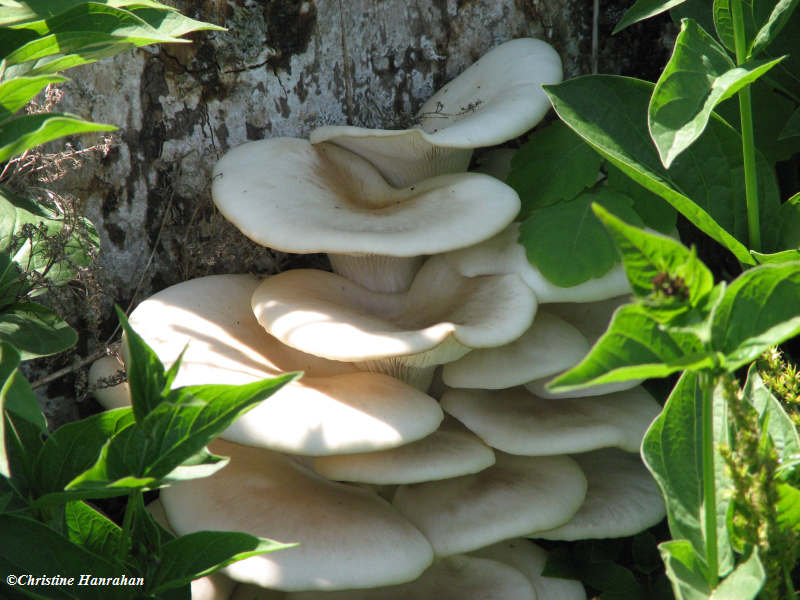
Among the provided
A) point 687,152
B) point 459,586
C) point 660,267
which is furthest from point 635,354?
point 459,586

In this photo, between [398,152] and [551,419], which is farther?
[398,152]

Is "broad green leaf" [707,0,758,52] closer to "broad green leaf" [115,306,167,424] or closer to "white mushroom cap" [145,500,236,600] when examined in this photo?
"broad green leaf" [115,306,167,424]

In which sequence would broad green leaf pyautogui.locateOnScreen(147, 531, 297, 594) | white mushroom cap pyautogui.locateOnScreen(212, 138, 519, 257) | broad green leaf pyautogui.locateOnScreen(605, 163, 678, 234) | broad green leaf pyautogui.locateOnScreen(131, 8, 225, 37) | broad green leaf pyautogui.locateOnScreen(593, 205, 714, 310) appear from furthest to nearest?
broad green leaf pyautogui.locateOnScreen(605, 163, 678, 234) → white mushroom cap pyautogui.locateOnScreen(212, 138, 519, 257) → broad green leaf pyautogui.locateOnScreen(131, 8, 225, 37) → broad green leaf pyautogui.locateOnScreen(147, 531, 297, 594) → broad green leaf pyautogui.locateOnScreen(593, 205, 714, 310)

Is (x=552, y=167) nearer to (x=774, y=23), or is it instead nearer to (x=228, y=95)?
(x=774, y=23)

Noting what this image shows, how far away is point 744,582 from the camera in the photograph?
5.35 feet

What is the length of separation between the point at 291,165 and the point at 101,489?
1271mm

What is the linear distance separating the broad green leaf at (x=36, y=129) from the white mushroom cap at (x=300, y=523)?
1.11m

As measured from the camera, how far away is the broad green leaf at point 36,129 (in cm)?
149

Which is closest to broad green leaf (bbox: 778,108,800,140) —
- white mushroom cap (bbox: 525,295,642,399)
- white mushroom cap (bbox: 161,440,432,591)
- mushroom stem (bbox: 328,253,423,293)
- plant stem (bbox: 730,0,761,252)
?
plant stem (bbox: 730,0,761,252)

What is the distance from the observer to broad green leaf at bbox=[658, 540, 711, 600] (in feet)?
5.52

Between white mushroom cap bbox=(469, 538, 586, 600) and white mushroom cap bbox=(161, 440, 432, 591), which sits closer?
white mushroom cap bbox=(161, 440, 432, 591)

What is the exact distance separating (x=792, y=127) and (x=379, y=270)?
1446 millimetres

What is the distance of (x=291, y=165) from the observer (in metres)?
2.51

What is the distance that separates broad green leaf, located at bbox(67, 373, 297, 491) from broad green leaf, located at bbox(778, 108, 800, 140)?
1896mm
